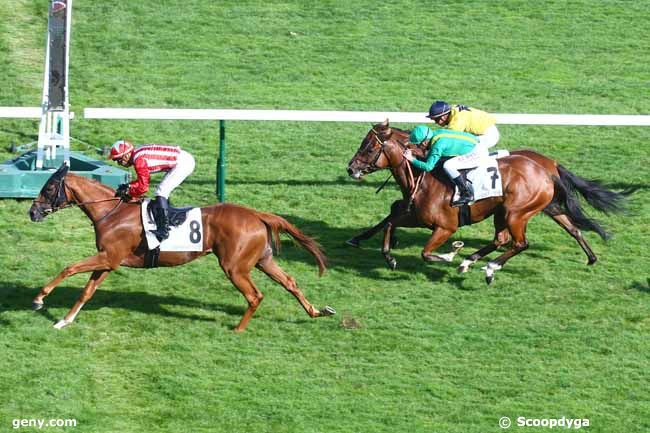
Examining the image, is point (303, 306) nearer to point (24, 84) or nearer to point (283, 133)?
point (283, 133)

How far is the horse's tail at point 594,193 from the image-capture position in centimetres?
1248

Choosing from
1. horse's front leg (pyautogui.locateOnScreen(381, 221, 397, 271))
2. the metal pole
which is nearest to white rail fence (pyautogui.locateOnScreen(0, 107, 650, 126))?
the metal pole

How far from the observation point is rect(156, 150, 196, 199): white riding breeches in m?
10.9

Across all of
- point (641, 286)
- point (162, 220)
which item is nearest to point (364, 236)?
point (641, 286)

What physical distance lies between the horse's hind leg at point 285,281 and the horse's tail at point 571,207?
107 inches

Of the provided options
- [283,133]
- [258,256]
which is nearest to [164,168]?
[258,256]

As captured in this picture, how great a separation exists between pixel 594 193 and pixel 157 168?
4319 mm

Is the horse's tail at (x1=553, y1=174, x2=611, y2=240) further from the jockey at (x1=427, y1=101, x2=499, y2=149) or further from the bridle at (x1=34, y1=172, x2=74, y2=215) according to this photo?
the bridle at (x1=34, y1=172, x2=74, y2=215)

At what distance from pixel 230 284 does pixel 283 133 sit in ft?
14.2

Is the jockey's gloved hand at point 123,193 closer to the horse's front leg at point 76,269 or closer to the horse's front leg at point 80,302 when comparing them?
the horse's front leg at point 76,269

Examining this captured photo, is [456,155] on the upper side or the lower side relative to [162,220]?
upper

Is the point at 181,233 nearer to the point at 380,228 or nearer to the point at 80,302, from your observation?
the point at 80,302

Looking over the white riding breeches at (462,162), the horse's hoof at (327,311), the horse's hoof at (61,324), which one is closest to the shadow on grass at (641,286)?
the white riding breeches at (462,162)

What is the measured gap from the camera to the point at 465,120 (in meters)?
12.4
